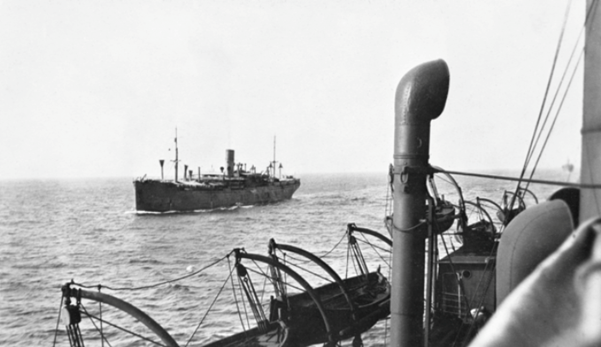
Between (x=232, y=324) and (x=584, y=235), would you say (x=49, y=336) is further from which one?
(x=584, y=235)

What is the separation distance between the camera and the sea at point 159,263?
2280 cm

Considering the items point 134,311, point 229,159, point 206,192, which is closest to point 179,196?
point 206,192

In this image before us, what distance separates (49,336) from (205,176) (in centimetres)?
5675

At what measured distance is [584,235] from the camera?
49.0 inches

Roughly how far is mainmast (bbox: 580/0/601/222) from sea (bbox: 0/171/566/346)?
147 inches

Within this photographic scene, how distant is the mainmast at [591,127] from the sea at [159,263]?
3.72 m

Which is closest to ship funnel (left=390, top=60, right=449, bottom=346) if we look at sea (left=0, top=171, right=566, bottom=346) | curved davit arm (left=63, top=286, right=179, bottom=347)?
sea (left=0, top=171, right=566, bottom=346)

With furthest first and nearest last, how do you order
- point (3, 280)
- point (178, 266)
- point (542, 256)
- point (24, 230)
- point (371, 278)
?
point (24, 230), point (178, 266), point (3, 280), point (371, 278), point (542, 256)

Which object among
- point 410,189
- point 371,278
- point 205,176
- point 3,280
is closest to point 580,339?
point 410,189

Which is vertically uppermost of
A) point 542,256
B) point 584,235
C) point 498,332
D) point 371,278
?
point 584,235

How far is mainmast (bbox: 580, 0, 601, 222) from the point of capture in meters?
2.40

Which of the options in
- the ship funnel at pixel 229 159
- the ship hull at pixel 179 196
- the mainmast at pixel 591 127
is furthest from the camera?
the ship funnel at pixel 229 159

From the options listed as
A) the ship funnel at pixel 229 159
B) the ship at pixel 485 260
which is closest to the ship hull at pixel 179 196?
the ship funnel at pixel 229 159

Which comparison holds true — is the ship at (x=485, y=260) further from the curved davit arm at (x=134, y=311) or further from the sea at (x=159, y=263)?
the sea at (x=159, y=263)
